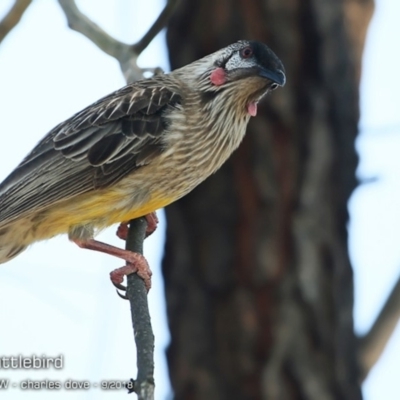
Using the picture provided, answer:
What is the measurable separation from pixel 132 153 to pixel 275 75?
0.96m

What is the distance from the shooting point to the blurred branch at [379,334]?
32.8ft

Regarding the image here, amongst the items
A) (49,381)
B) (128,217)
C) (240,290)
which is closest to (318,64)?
(240,290)

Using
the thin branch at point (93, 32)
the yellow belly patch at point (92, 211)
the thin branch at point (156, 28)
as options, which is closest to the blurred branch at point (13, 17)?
the thin branch at point (93, 32)

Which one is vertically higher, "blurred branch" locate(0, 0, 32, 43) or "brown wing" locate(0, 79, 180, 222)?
"blurred branch" locate(0, 0, 32, 43)

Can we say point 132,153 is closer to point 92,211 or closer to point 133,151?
point 133,151

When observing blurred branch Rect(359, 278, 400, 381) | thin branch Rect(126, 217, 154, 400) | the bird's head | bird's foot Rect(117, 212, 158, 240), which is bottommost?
thin branch Rect(126, 217, 154, 400)

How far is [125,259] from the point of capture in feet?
28.6

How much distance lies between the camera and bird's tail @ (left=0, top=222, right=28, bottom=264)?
9.08 meters

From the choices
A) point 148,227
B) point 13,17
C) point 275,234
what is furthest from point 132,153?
point 275,234

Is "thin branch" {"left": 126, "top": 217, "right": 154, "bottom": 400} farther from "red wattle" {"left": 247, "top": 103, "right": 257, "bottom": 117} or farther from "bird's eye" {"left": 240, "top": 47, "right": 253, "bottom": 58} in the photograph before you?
"bird's eye" {"left": 240, "top": 47, "right": 253, "bottom": 58}

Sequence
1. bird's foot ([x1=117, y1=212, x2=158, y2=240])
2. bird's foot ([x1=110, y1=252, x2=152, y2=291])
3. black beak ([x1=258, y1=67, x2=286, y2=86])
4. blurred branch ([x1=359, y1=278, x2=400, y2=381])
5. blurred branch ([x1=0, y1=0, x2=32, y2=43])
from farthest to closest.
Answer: blurred branch ([x1=359, y1=278, x2=400, y2=381]), bird's foot ([x1=117, y1=212, x2=158, y2=240]), black beak ([x1=258, y1=67, x2=286, y2=86]), blurred branch ([x1=0, y1=0, x2=32, y2=43]), bird's foot ([x1=110, y1=252, x2=152, y2=291])

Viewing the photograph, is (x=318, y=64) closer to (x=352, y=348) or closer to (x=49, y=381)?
(x=352, y=348)

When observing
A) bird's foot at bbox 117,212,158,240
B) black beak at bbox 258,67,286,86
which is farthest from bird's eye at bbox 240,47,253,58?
bird's foot at bbox 117,212,158,240

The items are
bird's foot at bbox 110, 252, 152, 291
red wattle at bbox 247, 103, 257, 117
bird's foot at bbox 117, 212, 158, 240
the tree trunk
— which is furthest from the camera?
the tree trunk
